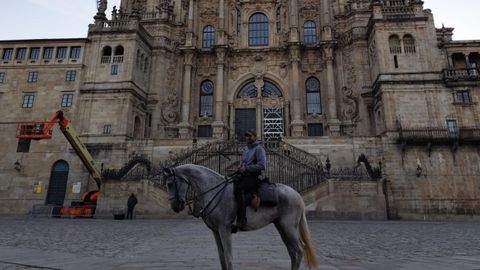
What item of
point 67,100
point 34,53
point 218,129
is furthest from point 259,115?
point 34,53

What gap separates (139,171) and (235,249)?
20296 millimetres

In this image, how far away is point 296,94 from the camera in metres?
34.3

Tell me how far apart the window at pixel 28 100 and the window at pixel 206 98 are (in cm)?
1749

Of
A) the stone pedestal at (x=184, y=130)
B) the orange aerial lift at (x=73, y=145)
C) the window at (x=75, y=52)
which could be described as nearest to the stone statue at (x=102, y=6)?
the window at (x=75, y=52)

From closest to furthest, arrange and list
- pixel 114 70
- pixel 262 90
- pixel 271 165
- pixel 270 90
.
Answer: pixel 271 165 → pixel 114 70 → pixel 262 90 → pixel 270 90

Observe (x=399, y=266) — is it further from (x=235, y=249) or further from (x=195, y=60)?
(x=195, y=60)

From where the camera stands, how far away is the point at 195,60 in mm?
37812

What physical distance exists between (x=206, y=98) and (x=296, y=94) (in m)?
10.9

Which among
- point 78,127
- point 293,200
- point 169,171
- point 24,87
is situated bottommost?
point 293,200

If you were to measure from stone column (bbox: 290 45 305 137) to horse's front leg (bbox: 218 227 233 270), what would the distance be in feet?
90.4

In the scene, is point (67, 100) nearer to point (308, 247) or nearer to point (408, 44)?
point (308, 247)

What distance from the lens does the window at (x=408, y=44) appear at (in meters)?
29.7

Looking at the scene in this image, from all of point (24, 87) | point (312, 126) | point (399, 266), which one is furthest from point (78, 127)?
point (399, 266)

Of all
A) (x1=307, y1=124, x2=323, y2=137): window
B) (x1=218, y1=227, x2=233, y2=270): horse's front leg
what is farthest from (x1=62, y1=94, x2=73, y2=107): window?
(x1=218, y1=227, x2=233, y2=270): horse's front leg
